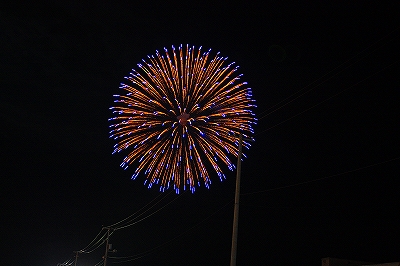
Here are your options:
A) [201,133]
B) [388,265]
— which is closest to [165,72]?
[201,133]

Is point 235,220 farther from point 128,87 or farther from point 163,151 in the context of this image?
point 128,87

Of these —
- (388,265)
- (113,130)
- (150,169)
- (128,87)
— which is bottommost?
(388,265)

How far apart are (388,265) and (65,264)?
104m

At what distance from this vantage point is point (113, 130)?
1364 inches

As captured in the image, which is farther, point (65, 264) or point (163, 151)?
point (65, 264)

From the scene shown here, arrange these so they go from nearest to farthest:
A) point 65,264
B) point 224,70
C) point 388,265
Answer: point 388,265 → point 224,70 → point 65,264

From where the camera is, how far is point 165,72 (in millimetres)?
33406

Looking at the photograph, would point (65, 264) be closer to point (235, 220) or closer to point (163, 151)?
point (163, 151)

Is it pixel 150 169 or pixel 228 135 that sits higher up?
pixel 228 135

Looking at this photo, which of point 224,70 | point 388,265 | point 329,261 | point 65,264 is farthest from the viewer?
point 65,264

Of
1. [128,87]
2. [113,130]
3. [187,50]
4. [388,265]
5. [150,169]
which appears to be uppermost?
[187,50]

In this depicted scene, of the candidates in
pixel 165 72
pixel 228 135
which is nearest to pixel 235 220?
pixel 228 135

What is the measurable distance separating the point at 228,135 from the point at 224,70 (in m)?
3.98

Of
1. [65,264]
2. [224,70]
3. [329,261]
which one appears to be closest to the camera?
[329,261]
